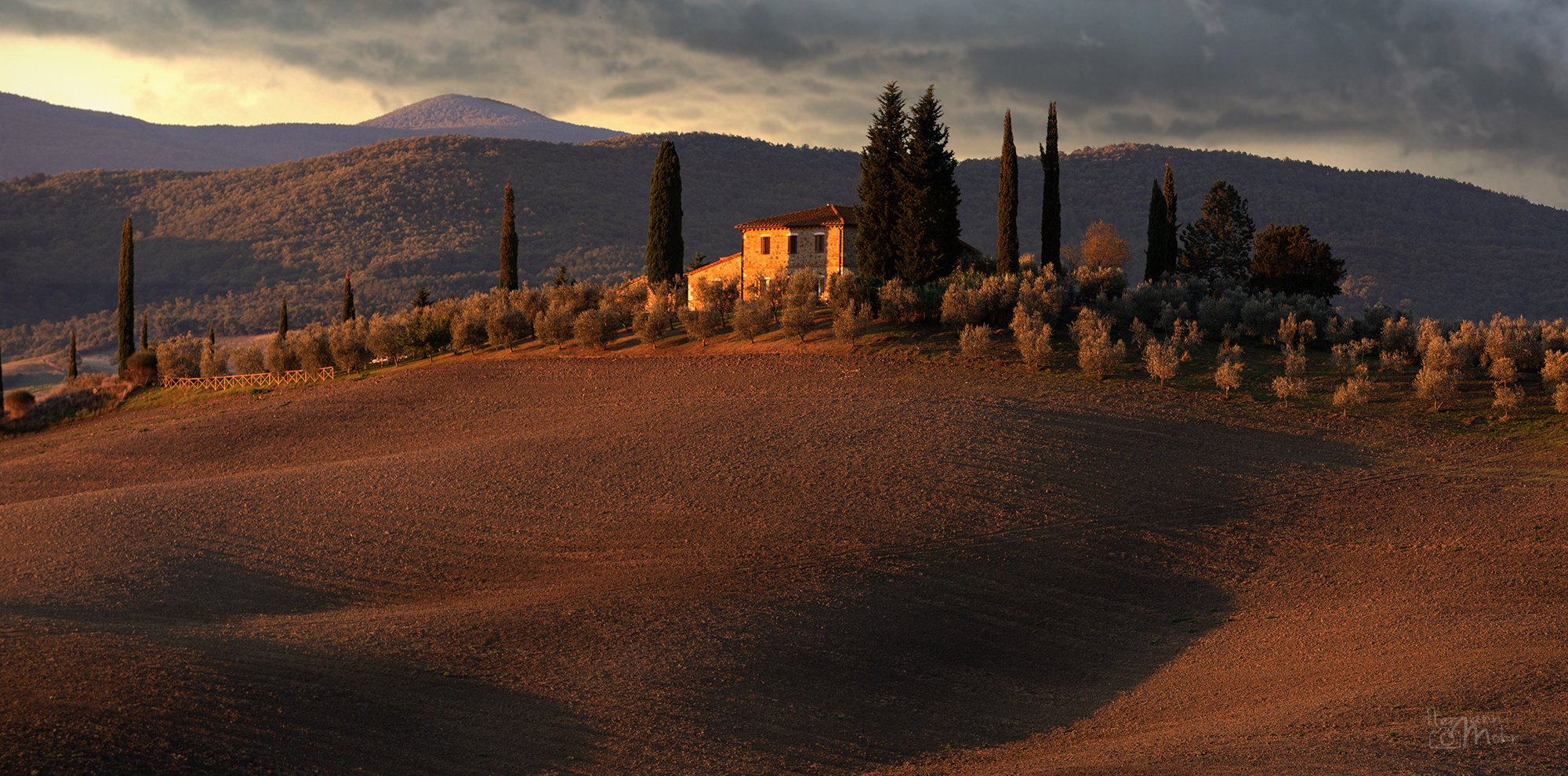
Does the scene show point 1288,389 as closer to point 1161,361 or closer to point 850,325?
point 1161,361

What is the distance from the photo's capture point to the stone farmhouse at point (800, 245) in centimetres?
5106

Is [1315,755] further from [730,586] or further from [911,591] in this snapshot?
[730,586]

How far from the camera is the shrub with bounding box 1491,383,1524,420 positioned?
97.6 feet

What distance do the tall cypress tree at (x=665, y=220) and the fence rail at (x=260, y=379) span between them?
15823 millimetres

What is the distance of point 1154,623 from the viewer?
55.8 ft

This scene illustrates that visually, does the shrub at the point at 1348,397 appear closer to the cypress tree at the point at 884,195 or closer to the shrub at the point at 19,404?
the cypress tree at the point at 884,195

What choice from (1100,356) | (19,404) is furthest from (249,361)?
(1100,356)

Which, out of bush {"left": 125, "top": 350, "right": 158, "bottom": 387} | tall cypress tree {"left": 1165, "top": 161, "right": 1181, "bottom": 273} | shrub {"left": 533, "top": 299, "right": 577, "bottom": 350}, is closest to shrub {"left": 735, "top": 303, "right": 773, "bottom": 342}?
shrub {"left": 533, "top": 299, "right": 577, "bottom": 350}

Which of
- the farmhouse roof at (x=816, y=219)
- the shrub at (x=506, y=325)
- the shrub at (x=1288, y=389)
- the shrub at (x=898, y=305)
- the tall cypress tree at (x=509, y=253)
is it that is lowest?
the shrub at (x=1288, y=389)

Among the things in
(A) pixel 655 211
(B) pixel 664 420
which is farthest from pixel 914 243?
(B) pixel 664 420

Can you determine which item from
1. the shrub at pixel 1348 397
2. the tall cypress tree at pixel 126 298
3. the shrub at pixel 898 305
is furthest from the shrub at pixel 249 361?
the shrub at pixel 1348 397

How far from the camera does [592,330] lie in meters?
42.5

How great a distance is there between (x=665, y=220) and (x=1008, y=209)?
16.8 meters

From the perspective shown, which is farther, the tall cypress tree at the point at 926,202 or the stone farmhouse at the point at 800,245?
the stone farmhouse at the point at 800,245
